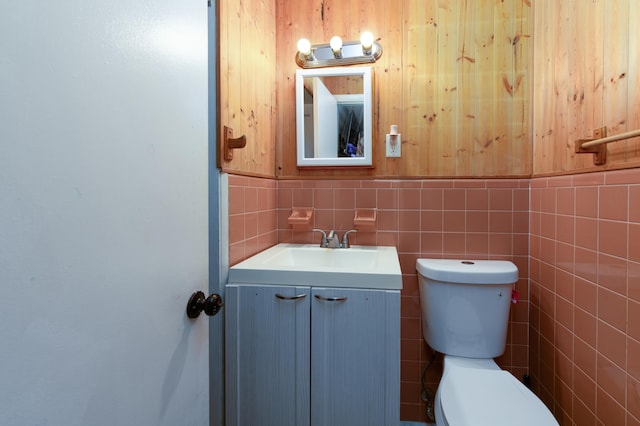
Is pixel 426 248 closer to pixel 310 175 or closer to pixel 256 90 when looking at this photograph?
pixel 310 175

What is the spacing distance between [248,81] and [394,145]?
0.80 meters

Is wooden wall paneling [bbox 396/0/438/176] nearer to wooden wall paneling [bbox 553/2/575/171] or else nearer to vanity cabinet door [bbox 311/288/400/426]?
wooden wall paneling [bbox 553/2/575/171]

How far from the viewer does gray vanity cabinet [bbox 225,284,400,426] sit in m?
1.14

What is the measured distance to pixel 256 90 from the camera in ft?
4.94

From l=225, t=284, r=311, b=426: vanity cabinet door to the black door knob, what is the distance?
1.51 feet

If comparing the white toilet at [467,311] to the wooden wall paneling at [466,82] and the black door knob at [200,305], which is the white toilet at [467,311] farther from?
the black door knob at [200,305]

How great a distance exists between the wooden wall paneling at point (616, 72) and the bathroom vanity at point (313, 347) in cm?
84

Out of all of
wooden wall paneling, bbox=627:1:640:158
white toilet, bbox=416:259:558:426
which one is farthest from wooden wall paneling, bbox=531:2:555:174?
white toilet, bbox=416:259:558:426

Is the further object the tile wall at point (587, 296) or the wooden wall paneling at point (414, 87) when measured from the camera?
the wooden wall paneling at point (414, 87)

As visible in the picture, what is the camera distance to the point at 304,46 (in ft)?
5.49

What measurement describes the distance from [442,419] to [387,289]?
46 cm

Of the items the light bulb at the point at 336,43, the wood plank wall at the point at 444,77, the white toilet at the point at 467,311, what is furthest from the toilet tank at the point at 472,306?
the light bulb at the point at 336,43

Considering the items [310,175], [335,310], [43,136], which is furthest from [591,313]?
[43,136]

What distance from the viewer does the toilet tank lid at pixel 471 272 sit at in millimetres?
1396
